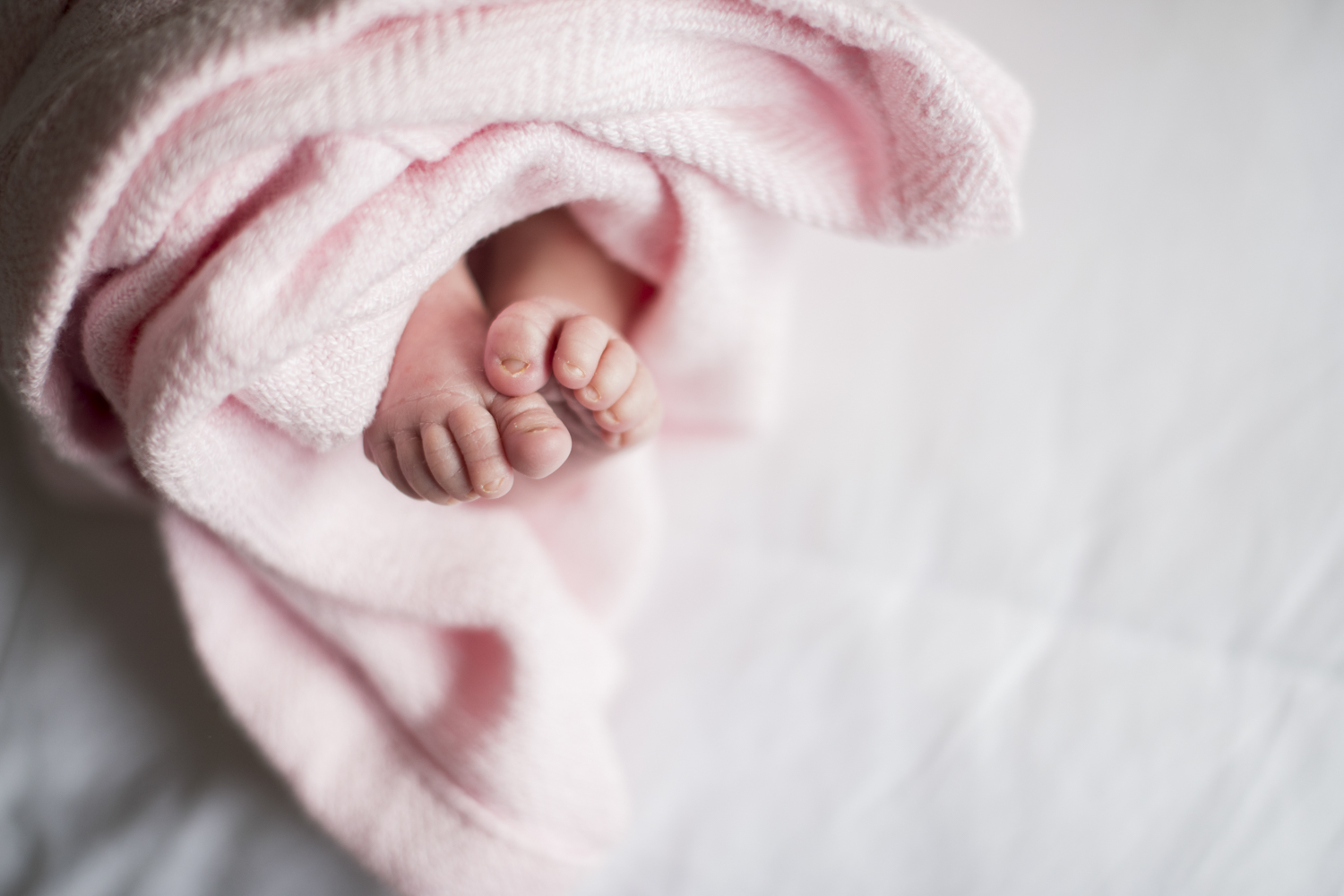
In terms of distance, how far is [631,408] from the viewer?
1.50 ft

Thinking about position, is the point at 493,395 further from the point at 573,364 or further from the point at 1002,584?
the point at 1002,584

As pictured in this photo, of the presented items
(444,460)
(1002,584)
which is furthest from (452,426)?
(1002,584)

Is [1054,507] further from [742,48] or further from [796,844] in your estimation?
[742,48]

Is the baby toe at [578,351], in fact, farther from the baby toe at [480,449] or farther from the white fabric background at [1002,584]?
the white fabric background at [1002,584]

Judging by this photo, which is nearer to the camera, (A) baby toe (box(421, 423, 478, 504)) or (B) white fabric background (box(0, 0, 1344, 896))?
(A) baby toe (box(421, 423, 478, 504))

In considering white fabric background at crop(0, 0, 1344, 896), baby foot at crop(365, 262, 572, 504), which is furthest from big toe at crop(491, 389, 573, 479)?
white fabric background at crop(0, 0, 1344, 896)

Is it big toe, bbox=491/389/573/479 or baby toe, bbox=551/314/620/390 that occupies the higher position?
baby toe, bbox=551/314/620/390

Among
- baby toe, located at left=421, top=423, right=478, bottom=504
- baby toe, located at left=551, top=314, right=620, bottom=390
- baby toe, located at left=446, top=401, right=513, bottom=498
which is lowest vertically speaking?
baby toe, located at left=421, top=423, right=478, bottom=504

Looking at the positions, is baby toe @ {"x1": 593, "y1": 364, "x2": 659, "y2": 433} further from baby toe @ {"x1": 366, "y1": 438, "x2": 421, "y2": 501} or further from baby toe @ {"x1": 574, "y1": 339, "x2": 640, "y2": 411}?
baby toe @ {"x1": 366, "y1": 438, "x2": 421, "y2": 501}

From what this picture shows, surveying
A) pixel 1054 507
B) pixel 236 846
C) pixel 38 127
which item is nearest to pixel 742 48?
pixel 38 127

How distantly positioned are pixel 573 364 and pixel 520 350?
0.09ft

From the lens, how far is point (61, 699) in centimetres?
66

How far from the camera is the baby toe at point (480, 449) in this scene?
0.42 metres

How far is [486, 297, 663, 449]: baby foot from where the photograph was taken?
44 centimetres
